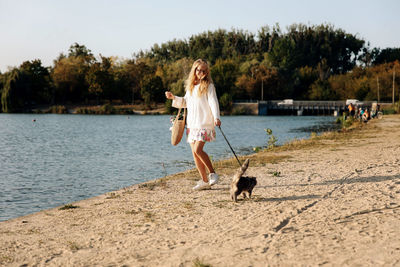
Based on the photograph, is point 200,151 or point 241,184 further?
point 200,151

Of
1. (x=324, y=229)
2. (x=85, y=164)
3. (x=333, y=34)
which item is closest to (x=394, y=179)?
(x=324, y=229)

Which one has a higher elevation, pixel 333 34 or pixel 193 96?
pixel 333 34

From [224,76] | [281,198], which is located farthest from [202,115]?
[224,76]

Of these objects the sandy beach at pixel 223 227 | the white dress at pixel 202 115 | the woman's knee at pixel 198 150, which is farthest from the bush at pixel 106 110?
the white dress at pixel 202 115

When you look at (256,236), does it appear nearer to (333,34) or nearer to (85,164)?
(85,164)

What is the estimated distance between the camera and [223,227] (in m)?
5.03

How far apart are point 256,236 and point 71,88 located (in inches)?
3425

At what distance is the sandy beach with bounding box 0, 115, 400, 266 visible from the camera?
407 cm

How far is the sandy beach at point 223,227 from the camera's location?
4.07 meters

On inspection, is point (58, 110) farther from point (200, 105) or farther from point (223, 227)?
point (223, 227)

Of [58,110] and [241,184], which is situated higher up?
[58,110]

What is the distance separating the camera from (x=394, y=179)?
7.57 m

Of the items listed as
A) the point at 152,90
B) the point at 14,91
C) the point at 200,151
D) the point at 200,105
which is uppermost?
the point at 152,90

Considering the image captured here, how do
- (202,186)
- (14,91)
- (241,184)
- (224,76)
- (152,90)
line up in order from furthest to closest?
1. (224,76)
2. (152,90)
3. (14,91)
4. (202,186)
5. (241,184)
